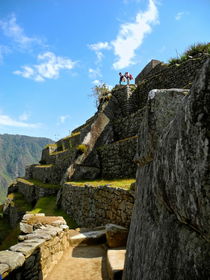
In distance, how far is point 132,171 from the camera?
9.95 metres

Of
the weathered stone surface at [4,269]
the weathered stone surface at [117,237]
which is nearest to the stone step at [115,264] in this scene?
the weathered stone surface at [117,237]

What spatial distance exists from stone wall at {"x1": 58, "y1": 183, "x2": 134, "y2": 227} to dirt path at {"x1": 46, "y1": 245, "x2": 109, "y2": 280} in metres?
1.23

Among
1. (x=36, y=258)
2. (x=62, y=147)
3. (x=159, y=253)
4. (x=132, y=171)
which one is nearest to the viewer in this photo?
(x=159, y=253)

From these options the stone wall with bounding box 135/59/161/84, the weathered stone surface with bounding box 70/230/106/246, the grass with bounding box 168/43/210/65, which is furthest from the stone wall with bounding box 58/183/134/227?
the stone wall with bounding box 135/59/161/84

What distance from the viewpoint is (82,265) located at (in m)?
5.59

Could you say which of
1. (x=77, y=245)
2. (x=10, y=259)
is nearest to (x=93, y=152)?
(x=77, y=245)

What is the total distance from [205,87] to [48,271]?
216 inches

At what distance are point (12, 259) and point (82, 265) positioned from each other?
2.38m

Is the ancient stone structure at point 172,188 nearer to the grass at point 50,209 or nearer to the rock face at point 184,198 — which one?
the rock face at point 184,198

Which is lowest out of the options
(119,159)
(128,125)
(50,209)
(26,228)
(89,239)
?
(50,209)

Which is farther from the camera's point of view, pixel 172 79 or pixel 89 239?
pixel 172 79

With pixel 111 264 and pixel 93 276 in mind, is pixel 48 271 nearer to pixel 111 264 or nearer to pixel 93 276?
pixel 93 276

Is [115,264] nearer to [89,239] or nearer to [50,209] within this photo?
[89,239]

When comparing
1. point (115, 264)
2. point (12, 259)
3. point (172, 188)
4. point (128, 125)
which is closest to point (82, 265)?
point (115, 264)
